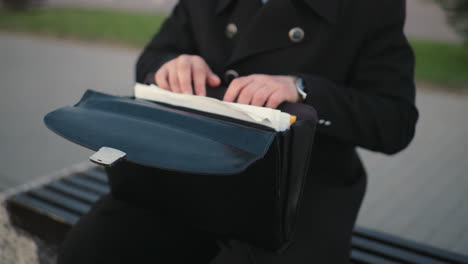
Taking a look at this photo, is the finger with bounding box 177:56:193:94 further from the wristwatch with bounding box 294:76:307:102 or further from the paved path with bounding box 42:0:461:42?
the paved path with bounding box 42:0:461:42

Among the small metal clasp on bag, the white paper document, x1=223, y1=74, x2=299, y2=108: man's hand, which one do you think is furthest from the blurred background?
the small metal clasp on bag

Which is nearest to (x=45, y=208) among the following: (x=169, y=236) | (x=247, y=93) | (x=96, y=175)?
(x=96, y=175)

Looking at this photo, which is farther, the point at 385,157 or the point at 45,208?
the point at 385,157

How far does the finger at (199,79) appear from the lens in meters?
1.20

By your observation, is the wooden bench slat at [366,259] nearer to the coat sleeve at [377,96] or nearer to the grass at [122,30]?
the coat sleeve at [377,96]

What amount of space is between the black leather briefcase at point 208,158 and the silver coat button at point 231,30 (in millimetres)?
464

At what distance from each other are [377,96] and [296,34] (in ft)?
1.05

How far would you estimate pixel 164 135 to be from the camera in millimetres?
951

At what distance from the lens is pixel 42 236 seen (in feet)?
6.84

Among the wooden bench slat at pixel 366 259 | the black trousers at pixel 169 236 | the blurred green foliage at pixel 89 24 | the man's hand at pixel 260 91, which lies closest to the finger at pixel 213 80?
the man's hand at pixel 260 91

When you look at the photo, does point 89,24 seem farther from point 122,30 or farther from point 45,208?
point 45,208

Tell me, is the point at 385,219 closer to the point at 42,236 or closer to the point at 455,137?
the point at 455,137

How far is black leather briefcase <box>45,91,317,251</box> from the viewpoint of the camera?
886 millimetres

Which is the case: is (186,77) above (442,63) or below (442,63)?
above
